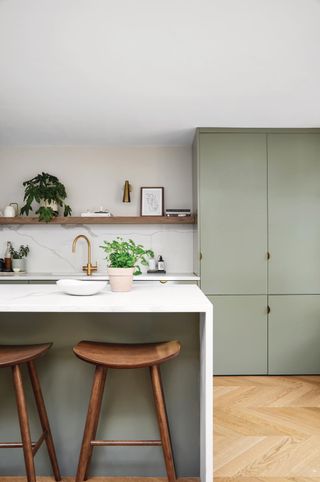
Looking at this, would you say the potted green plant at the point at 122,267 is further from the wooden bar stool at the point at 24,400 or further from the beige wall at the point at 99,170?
the beige wall at the point at 99,170

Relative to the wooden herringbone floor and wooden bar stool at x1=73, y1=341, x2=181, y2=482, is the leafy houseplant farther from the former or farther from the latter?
wooden bar stool at x1=73, y1=341, x2=181, y2=482

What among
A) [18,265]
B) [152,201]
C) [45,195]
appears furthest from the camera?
[152,201]

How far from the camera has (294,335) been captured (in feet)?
11.6

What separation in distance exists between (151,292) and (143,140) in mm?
2459

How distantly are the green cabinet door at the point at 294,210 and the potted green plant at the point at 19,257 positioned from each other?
2.56 m

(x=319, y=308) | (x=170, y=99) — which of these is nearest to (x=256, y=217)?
(x=319, y=308)

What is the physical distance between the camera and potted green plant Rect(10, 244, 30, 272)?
158 inches

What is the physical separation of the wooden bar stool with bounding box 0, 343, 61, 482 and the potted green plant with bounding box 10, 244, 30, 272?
2.40m

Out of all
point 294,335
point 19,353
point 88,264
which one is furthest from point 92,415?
point 294,335

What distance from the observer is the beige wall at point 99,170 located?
415 centimetres

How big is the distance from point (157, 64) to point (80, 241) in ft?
7.51

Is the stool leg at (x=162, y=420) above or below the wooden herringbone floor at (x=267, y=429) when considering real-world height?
above

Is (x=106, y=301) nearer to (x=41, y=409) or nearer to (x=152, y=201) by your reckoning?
(x=41, y=409)

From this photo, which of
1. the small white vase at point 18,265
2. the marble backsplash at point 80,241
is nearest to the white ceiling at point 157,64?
the marble backsplash at point 80,241
